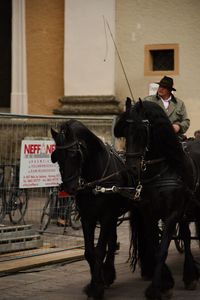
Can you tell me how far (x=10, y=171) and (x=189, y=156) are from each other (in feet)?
9.69

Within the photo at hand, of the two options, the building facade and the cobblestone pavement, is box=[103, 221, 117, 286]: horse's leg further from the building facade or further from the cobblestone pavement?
the building facade

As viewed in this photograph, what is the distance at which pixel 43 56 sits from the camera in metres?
18.9

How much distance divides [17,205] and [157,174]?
296 centimetres

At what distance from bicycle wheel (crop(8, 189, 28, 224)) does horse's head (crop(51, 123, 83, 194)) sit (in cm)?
261

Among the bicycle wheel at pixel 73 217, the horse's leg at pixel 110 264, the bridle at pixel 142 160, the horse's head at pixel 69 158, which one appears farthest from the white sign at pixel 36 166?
the bridle at pixel 142 160

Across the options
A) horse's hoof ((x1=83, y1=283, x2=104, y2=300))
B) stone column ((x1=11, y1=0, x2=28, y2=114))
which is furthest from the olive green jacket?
stone column ((x1=11, y1=0, x2=28, y2=114))

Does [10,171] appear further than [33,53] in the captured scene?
No

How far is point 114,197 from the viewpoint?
7840 mm

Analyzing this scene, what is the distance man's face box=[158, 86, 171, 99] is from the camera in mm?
8914

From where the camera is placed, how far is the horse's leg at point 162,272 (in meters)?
7.24

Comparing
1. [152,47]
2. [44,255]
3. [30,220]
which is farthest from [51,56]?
[44,255]

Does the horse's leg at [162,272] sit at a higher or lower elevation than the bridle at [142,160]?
lower

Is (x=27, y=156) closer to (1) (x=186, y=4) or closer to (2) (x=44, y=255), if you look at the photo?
(2) (x=44, y=255)

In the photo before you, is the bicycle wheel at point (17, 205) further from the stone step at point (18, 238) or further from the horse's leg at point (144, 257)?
the horse's leg at point (144, 257)
